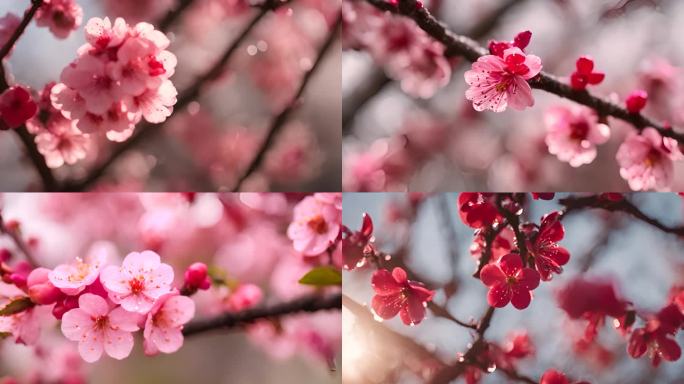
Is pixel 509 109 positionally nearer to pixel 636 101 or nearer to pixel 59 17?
pixel 636 101

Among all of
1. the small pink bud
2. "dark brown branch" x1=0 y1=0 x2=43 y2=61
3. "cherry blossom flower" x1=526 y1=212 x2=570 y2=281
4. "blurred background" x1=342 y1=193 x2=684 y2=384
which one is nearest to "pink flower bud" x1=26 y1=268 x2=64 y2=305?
"dark brown branch" x1=0 y1=0 x2=43 y2=61

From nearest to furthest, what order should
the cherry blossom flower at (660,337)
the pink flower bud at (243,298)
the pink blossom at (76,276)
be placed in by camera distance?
the pink blossom at (76,276) → the cherry blossom flower at (660,337) → the pink flower bud at (243,298)

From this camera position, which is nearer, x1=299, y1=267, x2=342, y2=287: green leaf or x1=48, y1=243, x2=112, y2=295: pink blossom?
x1=48, y1=243, x2=112, y2=295: pink blossom

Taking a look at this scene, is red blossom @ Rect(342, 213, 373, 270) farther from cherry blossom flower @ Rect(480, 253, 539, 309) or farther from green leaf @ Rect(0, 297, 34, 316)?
green leaf @ Rect(0, 297, 34, 316)

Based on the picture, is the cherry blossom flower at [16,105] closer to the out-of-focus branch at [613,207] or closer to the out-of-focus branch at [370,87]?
the out-of-focus branch at [370,87]

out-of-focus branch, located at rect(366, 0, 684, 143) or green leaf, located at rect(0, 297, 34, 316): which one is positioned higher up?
out-of-focus branch, located at rect(366, 0, 684, 143)

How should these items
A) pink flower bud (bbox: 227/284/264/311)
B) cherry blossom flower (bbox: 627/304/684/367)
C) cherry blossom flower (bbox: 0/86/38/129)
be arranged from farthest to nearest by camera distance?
pink flower bud (bbox: 227/284/264/311) → cherry blossom flower (bbox: 627/304/684/367) → cherry blossom flower (bbox: 0/86/38/129)

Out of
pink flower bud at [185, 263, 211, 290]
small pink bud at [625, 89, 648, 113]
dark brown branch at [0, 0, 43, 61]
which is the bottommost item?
pink flower bud at [185, 263, 211, 290]

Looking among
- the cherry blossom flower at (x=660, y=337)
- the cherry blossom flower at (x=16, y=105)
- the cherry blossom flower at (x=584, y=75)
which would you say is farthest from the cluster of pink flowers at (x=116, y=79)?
the cherry blossom flower at (x=660, y=337)
